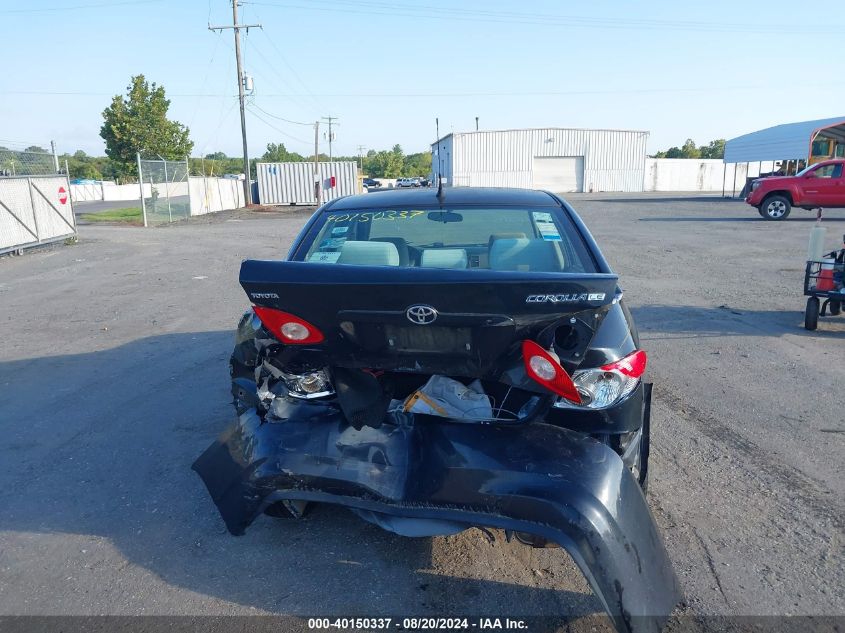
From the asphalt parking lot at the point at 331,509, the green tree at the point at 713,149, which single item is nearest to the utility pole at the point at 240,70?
the asphalt parking lot at the point at 331,509

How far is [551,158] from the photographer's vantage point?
5559 cm

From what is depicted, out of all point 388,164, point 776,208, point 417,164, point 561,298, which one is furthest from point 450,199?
point 417,164

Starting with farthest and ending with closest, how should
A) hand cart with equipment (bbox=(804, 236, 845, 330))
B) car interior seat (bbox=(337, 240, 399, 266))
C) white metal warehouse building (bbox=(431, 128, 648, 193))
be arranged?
white metal warehouse building (bbox=(431, 128, 648, 193)) < hand cart with equipment (bbox=(804, 236, 845, 330)) < car interior seat (bbox=(337, 240, 399, 266))

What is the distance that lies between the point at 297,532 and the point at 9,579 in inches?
50.1

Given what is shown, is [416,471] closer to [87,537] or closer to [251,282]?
[251,282]

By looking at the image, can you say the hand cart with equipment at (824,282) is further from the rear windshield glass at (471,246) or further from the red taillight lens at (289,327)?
the red taillight lens at (289,327)

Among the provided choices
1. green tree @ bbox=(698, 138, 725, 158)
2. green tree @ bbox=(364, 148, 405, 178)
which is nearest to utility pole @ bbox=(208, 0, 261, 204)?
green tree @ bbox=(364, 148, 405, 178)

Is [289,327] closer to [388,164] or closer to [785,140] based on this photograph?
[785,140]

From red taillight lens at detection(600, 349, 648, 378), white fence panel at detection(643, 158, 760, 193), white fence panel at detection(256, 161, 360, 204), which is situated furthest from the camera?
white fence panel at detection(643, 158, 760, 193)

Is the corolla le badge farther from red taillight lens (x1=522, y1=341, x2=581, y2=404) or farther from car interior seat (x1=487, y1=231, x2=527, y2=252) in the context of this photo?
car interior seat (x1=487, y1=231, x2=527, y2=252)

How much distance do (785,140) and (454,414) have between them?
36.4 m

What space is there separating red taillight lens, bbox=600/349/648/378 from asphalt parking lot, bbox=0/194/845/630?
3.07 ft

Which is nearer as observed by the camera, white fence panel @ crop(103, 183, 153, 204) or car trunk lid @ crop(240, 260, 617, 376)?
car trunk lid @ crop(240, 260, 617, 376)

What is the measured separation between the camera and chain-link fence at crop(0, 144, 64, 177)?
1551 centimetres
